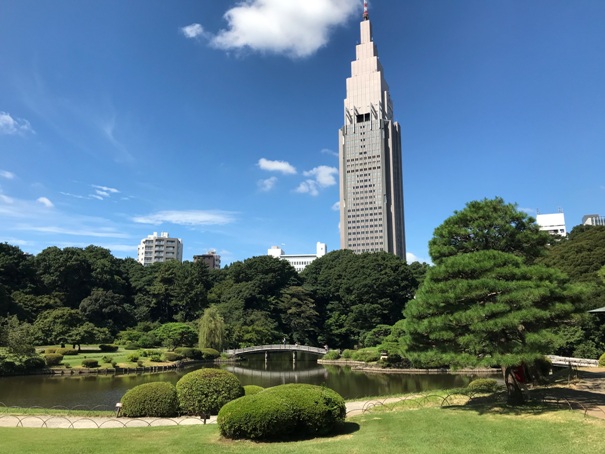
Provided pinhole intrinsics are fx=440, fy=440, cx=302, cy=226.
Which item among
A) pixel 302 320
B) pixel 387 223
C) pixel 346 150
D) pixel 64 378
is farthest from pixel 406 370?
pixel 346 150

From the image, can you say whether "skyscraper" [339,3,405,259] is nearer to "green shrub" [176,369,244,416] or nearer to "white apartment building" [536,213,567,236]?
"white apartment building" [536,213,567,236]

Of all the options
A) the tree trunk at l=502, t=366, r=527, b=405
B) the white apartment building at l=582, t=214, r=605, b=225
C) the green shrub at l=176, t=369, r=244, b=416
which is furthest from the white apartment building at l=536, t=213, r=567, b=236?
the green shrub at l=176, t=369, r=244, b=416

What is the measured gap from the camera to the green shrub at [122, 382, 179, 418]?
521 inches

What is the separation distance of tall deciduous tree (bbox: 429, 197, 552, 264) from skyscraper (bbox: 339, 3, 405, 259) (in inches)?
3764

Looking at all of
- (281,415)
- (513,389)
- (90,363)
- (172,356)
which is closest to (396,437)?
(281,415)

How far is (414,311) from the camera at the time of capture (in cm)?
1166

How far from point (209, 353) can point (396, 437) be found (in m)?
35.9

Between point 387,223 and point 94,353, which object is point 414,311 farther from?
point 387,223

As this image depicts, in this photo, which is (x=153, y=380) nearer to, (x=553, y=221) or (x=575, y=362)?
(x=575, y=362)

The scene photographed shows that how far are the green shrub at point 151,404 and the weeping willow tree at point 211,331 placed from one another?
31166 mm

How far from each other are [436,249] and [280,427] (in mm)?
6779

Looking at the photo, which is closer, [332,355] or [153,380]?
[153,380]

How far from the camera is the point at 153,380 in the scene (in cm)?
2925

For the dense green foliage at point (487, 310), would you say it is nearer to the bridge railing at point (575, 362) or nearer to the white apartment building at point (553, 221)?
the bridge railing at point (575, 362)
